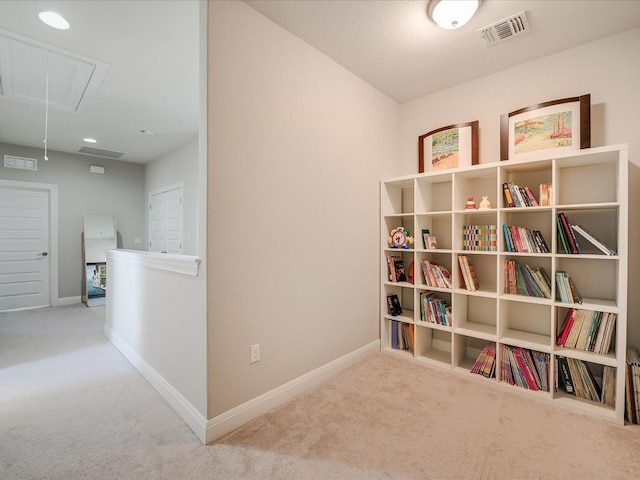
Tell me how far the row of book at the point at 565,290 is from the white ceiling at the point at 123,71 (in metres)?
2.94

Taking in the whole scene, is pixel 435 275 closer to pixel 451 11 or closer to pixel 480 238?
pixel 480 238

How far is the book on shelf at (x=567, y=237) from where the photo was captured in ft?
6.34

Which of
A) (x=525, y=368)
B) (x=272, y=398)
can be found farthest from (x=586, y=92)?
(x=272, y=398)

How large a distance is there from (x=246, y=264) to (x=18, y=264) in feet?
16.9

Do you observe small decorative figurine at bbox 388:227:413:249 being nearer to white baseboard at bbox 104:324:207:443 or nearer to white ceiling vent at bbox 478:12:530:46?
white ceiling vent at bbox 478:12:530:46

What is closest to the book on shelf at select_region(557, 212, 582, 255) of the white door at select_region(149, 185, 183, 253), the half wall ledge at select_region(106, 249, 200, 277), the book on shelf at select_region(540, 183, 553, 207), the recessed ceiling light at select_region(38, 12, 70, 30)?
the book on shelf at select_region(540, 183, 553, 207)

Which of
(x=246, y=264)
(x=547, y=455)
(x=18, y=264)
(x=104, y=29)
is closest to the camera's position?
(x=547, y=455)

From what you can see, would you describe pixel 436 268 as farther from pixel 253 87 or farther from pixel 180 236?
pixel 180 236

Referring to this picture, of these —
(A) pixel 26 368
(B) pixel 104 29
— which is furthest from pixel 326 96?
(A) pixel 26 368

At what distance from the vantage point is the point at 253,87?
1824mm

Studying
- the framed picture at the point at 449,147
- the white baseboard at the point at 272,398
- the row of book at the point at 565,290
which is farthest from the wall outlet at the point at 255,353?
the framed picture at the point at 449,147

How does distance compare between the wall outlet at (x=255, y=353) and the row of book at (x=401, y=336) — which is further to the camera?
the row of book at (x=401, y=336)

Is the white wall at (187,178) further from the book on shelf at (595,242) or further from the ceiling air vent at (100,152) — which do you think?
the book on shelf at (595,242)

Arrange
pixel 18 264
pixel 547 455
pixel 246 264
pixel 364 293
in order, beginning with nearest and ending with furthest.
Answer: pixel 547 455 < pixel 246 264 < pixel 364 293 < pixel 18 264
